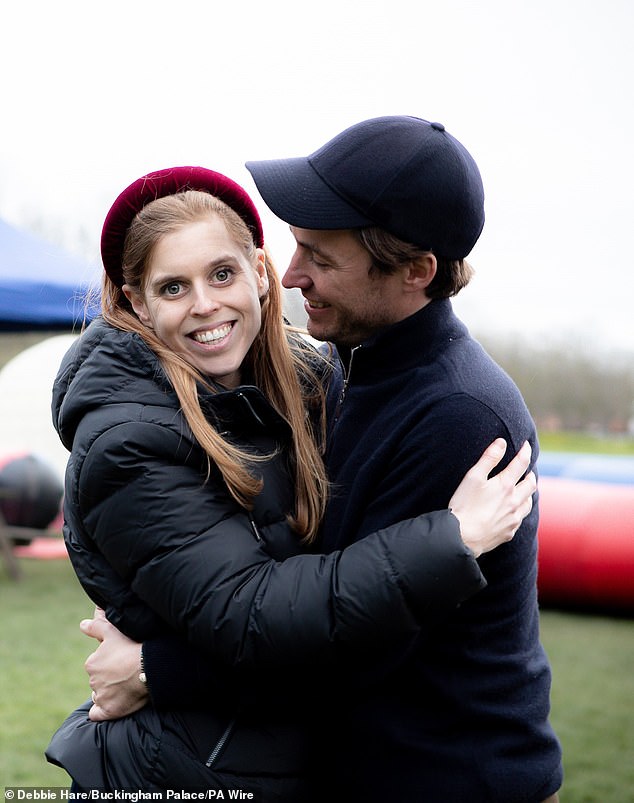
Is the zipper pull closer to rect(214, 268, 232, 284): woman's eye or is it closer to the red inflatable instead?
rect(214, 268, 232, 284): woman's eye

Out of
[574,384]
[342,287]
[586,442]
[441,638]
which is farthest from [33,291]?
[586,442]

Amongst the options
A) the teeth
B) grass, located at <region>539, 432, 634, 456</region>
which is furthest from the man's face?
grass, located at <region>539, 432, 634, 456</region>

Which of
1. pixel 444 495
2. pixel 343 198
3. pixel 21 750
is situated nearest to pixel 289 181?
pixel 343 198

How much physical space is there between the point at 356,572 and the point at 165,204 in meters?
1.04

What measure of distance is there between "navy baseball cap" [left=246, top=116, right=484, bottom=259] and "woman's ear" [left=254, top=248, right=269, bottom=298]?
23 centimetres

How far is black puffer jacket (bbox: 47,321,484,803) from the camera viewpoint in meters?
2.08

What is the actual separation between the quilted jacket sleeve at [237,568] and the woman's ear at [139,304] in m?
0.45

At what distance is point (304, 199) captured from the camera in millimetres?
2426

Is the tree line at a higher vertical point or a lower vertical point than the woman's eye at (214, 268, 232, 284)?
lower

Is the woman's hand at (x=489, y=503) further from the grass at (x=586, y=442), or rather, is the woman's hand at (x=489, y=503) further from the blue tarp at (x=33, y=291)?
the grass at (x=586, y=442)

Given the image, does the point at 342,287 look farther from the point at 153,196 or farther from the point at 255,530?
the point at 255,530

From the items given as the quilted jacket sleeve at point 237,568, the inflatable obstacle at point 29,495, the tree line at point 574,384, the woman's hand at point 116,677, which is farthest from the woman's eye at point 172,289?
the tree line at point 574,384

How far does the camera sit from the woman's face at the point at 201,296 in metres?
2.44

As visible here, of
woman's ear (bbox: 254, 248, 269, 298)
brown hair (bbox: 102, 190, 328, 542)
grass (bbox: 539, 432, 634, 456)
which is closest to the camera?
brown hair (bbox: 102, 190, 328, 542)
